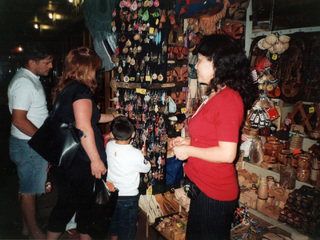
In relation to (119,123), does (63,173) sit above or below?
below

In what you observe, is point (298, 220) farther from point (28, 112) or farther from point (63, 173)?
point (28, 112)

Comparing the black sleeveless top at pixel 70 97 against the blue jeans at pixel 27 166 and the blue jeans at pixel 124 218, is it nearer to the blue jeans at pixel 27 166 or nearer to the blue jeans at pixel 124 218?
the blue jeans at pixel 124 218

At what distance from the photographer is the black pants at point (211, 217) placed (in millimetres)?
1405

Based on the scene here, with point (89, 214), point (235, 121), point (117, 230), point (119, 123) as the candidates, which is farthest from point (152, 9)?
point (117, 230)

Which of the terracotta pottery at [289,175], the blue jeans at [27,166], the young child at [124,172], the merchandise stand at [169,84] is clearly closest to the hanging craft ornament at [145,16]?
the merchandise stand at [169,84]

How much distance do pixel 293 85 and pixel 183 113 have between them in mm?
1369

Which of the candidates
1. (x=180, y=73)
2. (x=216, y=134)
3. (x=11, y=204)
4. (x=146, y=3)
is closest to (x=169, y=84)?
(x=180, y=73)

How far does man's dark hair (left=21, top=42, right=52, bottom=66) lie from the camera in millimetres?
2373

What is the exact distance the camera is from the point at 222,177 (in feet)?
4.52

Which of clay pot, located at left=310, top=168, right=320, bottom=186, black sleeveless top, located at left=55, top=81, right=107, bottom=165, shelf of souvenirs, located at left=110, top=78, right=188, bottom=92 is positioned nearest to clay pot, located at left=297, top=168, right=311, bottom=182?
clay pot, located at left=310, top=168, right=320, bottom=186

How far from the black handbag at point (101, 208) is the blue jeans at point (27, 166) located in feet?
3.13

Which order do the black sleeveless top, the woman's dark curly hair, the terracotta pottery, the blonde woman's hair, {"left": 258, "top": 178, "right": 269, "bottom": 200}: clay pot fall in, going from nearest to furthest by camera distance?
1. the woman's dark curly hair
2. the black sleeveless top
3. the blonde woman's hair
4. the terracotta pottery
5. {"left": 258, "top": 178, "right": 269, "bottom": 200}: clay pot

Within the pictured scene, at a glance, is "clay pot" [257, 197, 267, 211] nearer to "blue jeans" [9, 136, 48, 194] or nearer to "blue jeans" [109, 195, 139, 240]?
"blue jeans" [109, 195, 139, 240]

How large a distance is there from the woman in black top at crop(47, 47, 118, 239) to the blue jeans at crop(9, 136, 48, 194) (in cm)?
70
